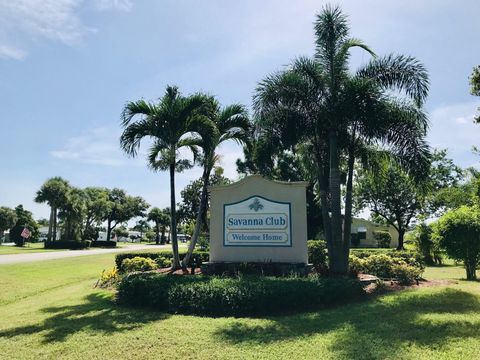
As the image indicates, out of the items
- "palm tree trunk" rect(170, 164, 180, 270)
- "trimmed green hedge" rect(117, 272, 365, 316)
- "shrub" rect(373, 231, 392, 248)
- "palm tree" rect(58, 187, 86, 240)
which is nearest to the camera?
"trimmed green hedge" rect(117, 272, 365, 316)

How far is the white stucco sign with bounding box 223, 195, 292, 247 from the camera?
12.5 metres

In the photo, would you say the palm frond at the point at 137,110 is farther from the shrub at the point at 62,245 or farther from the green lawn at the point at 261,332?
the shrub at the point at 62,245

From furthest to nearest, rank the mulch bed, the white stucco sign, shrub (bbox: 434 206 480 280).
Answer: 1. the white stucco sign
2. shrub (bbox: 434 206 480 280)
3. the mulch bed

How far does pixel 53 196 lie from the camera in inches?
1927

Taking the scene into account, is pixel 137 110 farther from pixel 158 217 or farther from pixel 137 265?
pixel 158 217

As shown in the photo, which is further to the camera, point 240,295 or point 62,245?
point 62,245

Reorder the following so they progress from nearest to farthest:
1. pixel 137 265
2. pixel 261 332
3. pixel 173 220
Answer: pixel 261 332
pixel 173 220
pixel 137 265

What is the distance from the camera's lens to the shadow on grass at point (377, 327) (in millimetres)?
5641

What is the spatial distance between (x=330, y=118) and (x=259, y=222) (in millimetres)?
4024

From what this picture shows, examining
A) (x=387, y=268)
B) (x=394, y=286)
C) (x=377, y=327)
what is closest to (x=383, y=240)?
(x=387, y=268)

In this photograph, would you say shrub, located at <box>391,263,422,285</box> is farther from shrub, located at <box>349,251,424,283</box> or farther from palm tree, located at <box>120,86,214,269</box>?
palm tree, located at <box>120,86,214,269</box>

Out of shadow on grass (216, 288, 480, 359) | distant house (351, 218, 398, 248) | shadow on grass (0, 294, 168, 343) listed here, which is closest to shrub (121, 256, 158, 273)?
shadow on grass (0, 294, 168, 343)

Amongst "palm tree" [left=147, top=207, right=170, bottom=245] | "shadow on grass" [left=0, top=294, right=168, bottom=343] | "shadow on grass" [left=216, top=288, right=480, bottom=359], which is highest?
"palm tree" [left=147, top=207, right=170, bottom=245]

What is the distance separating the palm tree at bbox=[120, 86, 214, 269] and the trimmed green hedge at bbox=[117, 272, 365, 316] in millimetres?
5009
